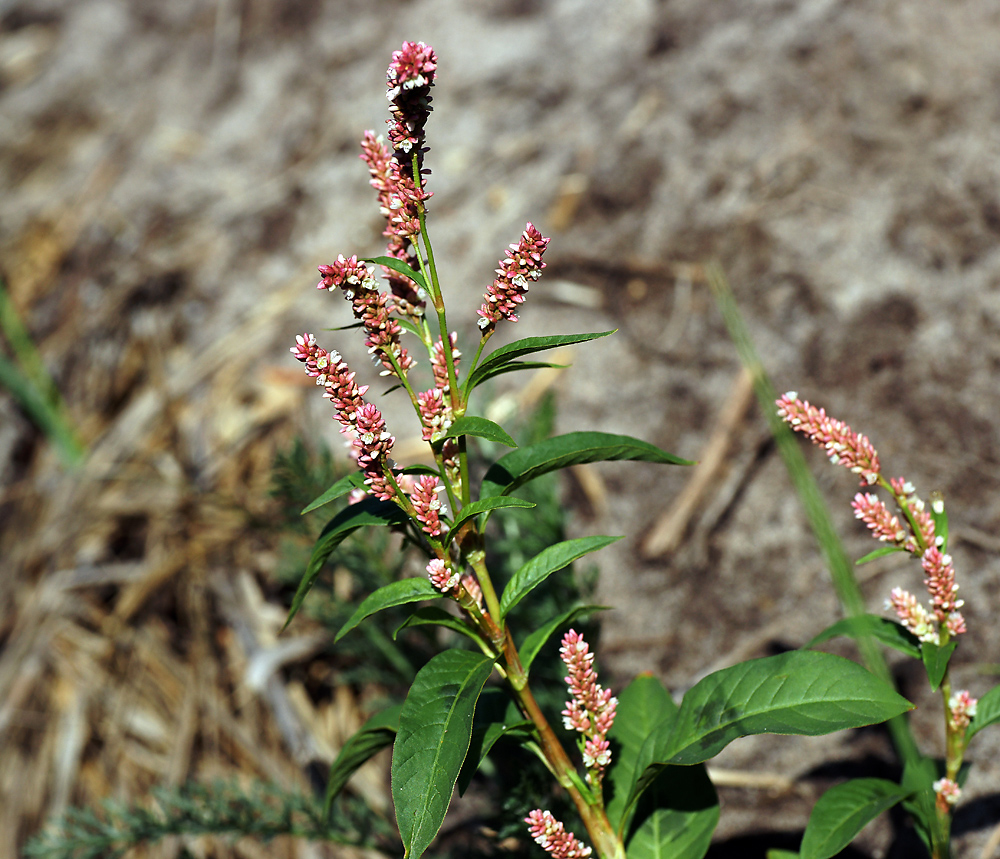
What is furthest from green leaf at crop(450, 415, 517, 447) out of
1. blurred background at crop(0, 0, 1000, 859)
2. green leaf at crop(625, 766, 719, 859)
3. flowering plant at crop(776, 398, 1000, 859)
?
blurred background at crop(0, 0, 1000, 859)

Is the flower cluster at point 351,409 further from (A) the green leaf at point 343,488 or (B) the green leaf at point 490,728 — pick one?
(B) the green leaf at point 490,728

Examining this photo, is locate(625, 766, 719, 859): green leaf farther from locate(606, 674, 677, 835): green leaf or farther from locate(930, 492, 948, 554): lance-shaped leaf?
locate(930, 492, 948, 554): lance-shaped leaf

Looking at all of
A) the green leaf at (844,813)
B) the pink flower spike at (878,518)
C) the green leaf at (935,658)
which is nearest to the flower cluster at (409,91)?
the pink flower spike at (878,518)

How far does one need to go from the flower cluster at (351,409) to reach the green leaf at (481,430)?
0.32ft

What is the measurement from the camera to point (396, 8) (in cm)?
495

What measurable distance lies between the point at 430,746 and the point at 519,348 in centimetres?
56

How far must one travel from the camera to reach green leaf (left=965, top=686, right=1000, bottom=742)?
4.31ft

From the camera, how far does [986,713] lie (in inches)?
52.4

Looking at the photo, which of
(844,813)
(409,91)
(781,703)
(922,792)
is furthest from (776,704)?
(409,91)

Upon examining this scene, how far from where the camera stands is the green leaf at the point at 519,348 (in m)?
1.08

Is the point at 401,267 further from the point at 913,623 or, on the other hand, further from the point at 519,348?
the point at 913,623

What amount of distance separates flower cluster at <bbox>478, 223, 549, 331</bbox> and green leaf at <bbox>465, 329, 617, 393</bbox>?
0.13ft

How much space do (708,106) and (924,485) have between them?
2.12 meters

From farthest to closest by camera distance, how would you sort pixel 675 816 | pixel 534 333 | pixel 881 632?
1. pixel 534 333
2. pixel 675 816
3. pixel 881 632
